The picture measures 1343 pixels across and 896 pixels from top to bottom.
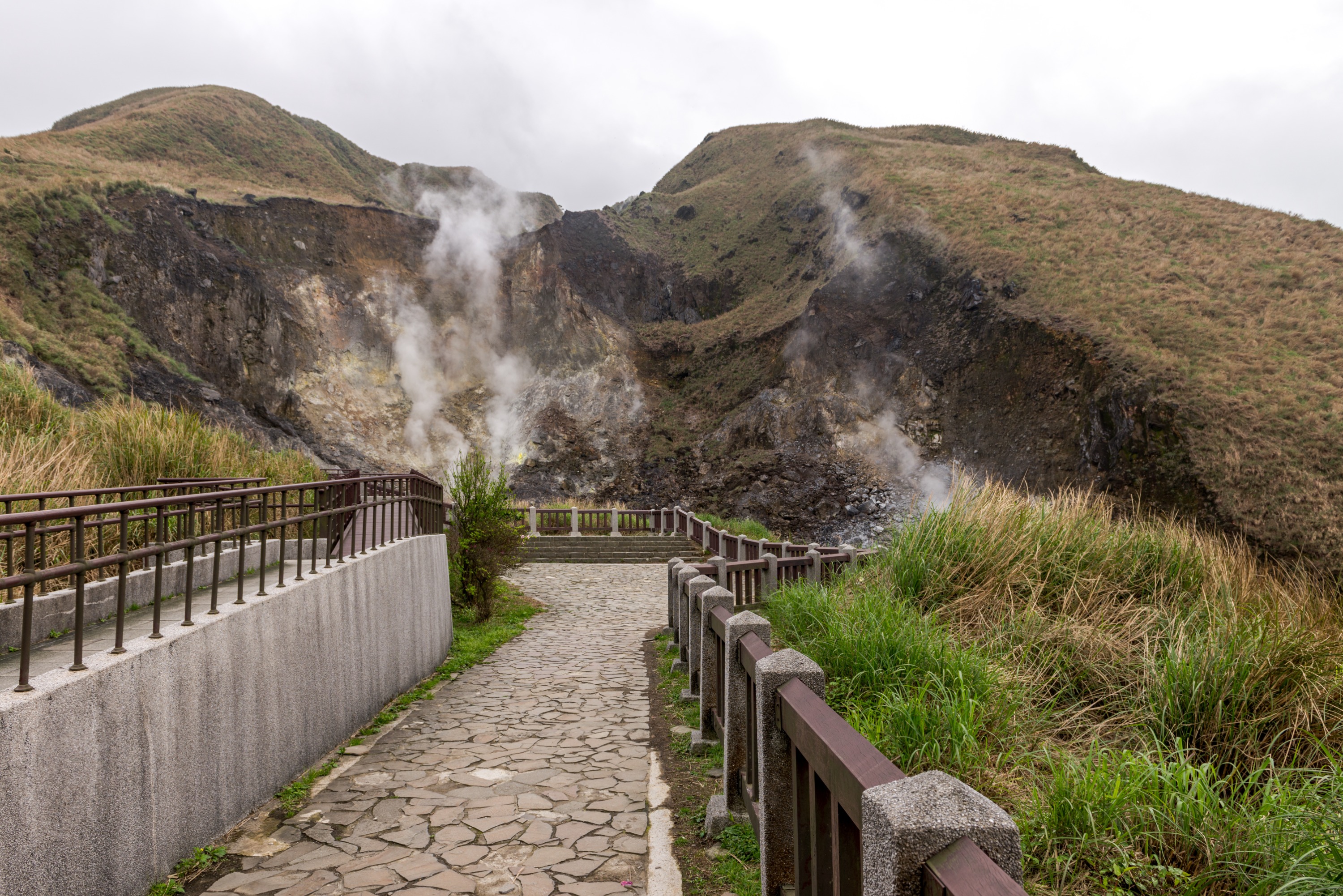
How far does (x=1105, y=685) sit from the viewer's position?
4191 millimetres

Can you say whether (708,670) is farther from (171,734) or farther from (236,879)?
(171,734)

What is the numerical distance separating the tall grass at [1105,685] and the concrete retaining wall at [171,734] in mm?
3423

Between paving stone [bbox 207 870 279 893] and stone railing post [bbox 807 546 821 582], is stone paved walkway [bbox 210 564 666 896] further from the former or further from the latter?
stone railing post [bbox 807 546 821 582]

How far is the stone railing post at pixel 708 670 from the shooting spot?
5.45 meters

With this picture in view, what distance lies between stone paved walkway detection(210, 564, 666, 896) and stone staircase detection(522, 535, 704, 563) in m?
14.5

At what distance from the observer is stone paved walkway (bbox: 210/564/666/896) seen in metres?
3.70

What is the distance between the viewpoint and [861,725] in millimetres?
3539

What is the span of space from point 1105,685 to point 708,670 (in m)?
2.62

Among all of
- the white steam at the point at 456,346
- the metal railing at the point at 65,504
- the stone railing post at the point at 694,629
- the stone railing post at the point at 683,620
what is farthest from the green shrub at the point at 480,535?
the white steam at the point at 456,346

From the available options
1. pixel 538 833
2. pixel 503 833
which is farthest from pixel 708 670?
pixel 503 833

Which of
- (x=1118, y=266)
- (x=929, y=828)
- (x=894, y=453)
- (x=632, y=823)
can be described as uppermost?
(x=1118, y=266)

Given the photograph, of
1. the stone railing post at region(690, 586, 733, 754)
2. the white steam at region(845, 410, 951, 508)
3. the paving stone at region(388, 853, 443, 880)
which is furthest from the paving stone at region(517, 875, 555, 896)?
the white steam at region(845, 410, 951, 508)

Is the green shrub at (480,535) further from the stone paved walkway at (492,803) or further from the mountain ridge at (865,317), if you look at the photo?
the mountain ridge at (865,317)

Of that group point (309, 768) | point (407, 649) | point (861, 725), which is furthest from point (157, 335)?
point (861, 725)
